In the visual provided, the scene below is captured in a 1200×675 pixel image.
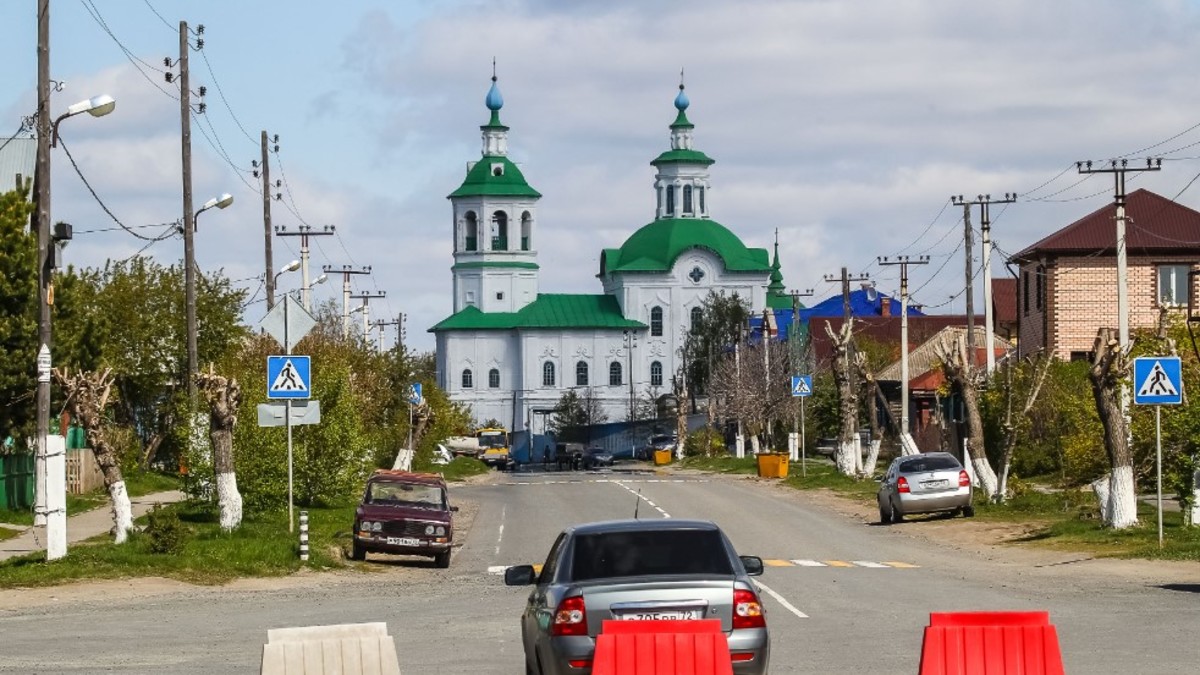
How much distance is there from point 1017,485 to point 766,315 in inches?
2293

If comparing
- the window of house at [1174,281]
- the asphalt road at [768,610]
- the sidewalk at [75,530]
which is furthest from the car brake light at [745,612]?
the window of house at [1174,281]

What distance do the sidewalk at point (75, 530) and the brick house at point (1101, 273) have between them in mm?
34242

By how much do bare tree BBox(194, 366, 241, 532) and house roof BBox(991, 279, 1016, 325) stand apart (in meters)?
85.6

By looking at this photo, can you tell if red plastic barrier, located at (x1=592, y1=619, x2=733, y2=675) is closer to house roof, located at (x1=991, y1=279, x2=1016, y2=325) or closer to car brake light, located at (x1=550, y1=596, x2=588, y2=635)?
car brake light, located at (x1=550, y1=596, x2=588, y2=635)

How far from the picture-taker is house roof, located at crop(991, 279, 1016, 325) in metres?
119

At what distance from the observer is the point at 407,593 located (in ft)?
82.6

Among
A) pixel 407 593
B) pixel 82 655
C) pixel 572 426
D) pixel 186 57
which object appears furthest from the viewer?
pixel 572 426

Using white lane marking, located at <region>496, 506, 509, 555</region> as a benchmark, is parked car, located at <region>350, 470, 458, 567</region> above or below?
above

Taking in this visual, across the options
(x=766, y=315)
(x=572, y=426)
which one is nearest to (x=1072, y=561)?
(x=766, y=315)

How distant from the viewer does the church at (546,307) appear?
168m

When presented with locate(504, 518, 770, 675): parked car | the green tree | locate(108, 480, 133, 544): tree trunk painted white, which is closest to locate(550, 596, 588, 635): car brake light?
locate(504, 518, 770, 675): parked car

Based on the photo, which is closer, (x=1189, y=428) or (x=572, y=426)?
(x=1189, y=428)

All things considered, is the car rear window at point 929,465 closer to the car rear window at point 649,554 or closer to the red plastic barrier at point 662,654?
the car rear window at point 649,554

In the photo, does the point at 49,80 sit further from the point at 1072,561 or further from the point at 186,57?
the point at 1072,561
